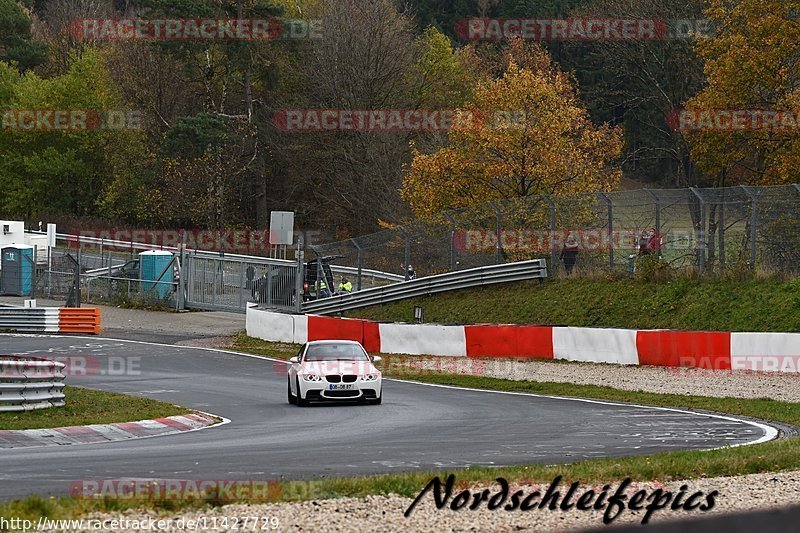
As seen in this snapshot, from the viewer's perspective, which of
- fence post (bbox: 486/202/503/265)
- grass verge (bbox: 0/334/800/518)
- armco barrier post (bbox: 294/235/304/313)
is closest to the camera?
grass verge (bbox: 0/334/800/518)

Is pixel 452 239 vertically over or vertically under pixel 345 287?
over

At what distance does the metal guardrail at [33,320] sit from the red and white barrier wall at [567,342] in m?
7.90

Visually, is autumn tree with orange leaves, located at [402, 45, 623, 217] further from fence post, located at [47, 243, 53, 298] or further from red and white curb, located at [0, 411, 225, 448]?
red and white curb, located at [0, 411, 225, 448]

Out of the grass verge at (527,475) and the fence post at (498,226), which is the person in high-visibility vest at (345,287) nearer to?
the fence post at (498,226)

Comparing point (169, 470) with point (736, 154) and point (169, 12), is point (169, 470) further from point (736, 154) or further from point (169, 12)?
point (169, 12)

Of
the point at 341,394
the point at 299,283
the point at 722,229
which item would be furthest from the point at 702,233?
the point at 341,394

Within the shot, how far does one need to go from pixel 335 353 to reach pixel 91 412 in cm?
506

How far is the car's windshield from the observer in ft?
69.0

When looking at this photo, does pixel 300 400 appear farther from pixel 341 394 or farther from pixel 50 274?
pixel 50 274

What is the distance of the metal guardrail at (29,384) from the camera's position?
16.7 meters

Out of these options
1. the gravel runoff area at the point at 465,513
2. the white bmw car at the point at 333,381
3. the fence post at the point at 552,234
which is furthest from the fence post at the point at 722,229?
the gravel runoff area at the point at 465,513

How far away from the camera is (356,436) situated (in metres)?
15.2

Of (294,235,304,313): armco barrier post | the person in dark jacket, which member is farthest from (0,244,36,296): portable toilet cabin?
the person in dark jacket

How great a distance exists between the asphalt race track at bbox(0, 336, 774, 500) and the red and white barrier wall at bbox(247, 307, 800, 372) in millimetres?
4544
